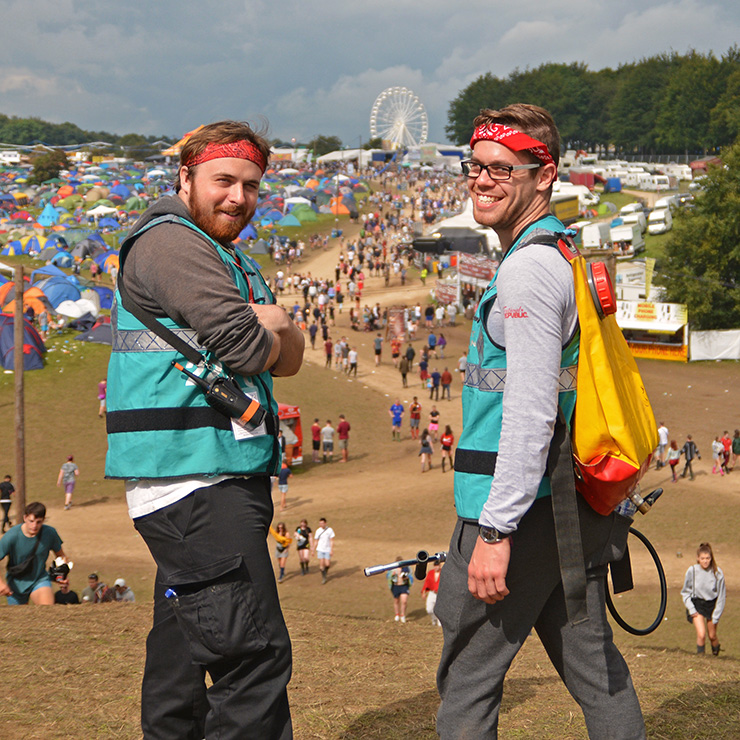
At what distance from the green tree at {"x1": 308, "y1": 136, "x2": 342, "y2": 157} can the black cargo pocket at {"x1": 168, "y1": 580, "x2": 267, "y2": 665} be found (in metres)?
126

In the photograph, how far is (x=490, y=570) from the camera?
2.26 m

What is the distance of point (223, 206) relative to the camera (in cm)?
240

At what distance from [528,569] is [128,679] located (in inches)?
114

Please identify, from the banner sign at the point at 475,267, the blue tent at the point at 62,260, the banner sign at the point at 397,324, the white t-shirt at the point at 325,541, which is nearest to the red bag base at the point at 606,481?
the white t-shirt at the point at 325,541

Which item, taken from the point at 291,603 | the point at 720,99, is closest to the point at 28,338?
the point at 291,603

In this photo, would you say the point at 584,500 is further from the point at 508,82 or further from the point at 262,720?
the point at 508,82

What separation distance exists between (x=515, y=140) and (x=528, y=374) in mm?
740

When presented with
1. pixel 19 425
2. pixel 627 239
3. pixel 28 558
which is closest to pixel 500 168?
pixel 28 558

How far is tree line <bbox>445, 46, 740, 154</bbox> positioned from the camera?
97.4 metres

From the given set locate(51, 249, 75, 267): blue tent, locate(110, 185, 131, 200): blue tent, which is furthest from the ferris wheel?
locate(51, 249, 75, 267): blue tent

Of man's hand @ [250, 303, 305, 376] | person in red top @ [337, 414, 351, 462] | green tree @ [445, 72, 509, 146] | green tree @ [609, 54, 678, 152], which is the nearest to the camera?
man's hand @ [250, 303, 305, 376]

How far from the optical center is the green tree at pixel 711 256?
3469 centimetres

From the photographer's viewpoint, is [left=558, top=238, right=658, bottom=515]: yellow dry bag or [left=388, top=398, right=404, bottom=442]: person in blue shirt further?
[left=388, top=398, right=404, bottom=442]: person in blue shirt

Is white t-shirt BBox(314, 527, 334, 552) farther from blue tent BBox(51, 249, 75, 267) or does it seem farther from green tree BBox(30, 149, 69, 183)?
green tree BBox(30, 149, 69, 183)
